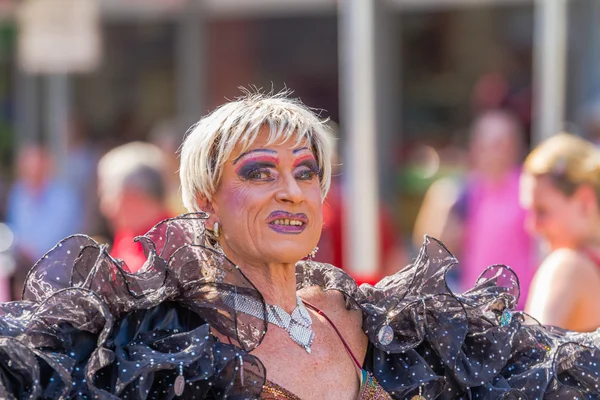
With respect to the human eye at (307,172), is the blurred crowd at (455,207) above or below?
below

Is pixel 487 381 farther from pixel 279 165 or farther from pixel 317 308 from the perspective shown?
pixel 279 165

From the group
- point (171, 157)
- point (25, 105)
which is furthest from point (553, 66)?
point (25, 105)

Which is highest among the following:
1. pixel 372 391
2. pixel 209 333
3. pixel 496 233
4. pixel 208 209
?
pixel 208 209

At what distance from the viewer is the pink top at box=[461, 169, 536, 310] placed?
572cm

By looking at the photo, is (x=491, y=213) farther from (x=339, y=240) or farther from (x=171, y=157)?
(x=171, y=157)

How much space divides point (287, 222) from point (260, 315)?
27cm

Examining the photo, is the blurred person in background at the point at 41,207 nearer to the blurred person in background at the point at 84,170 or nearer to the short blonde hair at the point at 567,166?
the blurred person in background at the point at 84,170

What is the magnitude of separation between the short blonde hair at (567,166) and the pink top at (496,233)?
136 centimetres

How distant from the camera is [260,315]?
8.54ft

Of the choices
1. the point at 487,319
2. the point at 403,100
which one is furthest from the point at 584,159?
the point at 403,100

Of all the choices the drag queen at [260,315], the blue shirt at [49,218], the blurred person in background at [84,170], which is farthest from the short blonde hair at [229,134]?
the blue shirt at [49,218]

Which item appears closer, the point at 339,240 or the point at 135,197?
the point at 135,197

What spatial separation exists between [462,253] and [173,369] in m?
4.04

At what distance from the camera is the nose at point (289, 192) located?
2727 mm
